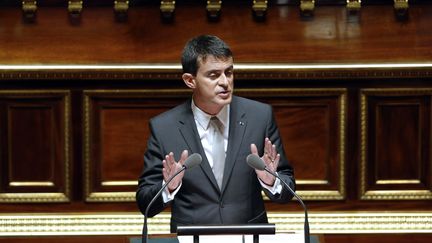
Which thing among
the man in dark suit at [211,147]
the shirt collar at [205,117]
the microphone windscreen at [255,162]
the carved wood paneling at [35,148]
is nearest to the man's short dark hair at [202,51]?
the man in dark suit at [211,147]

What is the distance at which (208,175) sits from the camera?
3.81 meters

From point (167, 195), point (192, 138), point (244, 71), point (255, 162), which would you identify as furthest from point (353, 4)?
point (255, 162)

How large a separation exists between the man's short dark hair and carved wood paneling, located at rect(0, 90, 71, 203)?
4.65ft

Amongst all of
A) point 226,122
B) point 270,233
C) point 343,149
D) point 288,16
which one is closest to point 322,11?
point 288,16

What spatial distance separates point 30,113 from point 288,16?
4.59 feet

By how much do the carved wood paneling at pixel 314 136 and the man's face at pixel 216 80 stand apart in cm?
135

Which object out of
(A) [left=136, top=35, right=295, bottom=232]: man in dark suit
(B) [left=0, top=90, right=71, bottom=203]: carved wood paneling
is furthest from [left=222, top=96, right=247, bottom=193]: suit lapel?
(B) [left=0, top=90, right=71, bottom=203]: carved wood paneling

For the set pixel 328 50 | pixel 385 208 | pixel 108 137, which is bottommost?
pixel 385 208

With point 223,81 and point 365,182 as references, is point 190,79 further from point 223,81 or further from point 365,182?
point 365,182

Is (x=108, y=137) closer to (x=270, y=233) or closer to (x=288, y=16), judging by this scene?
(x=288, y=16)

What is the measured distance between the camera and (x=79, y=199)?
521 centimetres

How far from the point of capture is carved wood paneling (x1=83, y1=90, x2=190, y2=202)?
5172 mm

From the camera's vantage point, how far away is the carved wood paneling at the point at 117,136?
517 centimetres

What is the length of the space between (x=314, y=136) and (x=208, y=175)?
1518 mm
